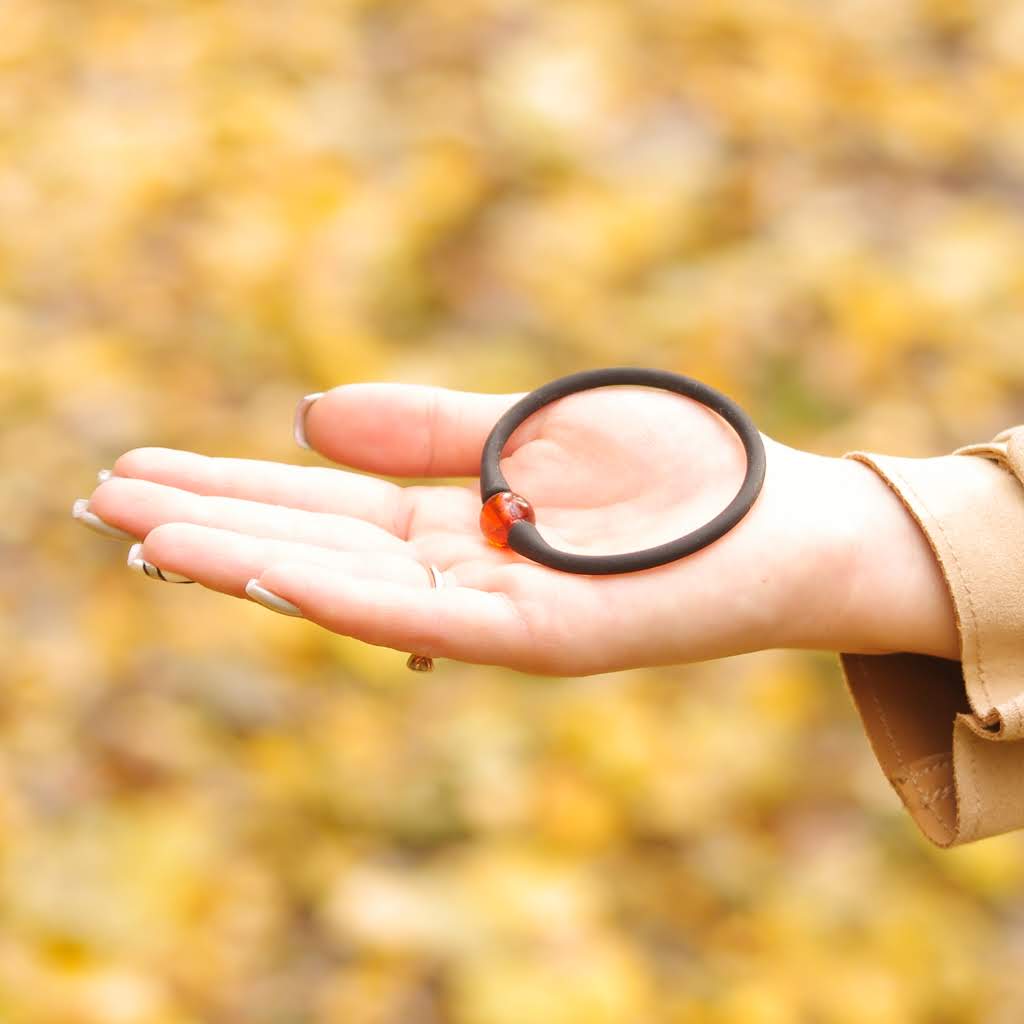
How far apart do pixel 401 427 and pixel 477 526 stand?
168mm

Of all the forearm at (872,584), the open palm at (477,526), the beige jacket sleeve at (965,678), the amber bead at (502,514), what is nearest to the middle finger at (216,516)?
the open palm at (477,526)

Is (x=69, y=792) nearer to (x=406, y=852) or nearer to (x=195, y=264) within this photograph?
(x=406, y=852)

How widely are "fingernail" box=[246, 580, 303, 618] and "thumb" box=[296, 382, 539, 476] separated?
39cm

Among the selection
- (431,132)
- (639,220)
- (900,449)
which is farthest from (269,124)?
(900,449)

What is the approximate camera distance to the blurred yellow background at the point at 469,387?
218 centimetres

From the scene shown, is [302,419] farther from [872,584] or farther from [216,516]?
[872,584]

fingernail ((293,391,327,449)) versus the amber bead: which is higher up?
fingernail ((293,391,327,449))

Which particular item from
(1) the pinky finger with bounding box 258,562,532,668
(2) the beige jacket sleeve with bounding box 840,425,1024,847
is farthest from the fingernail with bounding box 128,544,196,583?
(2) the beige jacket sleeve with bounding box 840,425,1024,847

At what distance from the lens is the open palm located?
4.82 feet

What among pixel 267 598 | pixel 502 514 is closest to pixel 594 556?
pixel 502 514

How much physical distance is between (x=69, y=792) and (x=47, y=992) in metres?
0.44

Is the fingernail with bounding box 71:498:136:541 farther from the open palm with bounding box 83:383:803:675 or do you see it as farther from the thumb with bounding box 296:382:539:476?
the thumb with bounding box 296:382:539:476

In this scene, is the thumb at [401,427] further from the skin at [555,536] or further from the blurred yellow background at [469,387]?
the blurred yellow background at [469,387]

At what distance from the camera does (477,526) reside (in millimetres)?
1763
